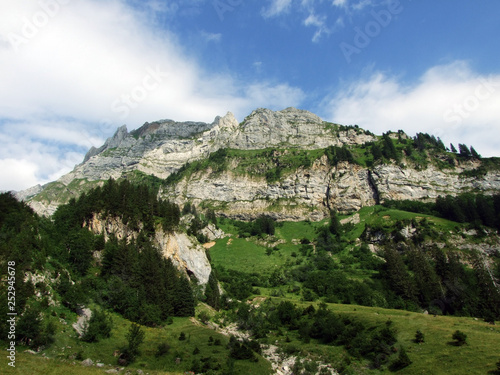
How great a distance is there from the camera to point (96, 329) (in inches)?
1849

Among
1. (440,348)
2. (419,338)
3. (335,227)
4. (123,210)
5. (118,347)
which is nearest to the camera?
(440,348)

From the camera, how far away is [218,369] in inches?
1630

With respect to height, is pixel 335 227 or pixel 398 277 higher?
pixel 335 227

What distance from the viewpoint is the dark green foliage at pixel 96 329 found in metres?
46.2

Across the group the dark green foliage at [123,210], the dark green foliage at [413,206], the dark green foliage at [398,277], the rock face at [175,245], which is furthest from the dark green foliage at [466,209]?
the dark green foliage at [123,210]

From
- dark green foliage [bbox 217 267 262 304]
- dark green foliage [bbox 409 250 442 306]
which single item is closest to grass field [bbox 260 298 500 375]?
dark green foliage [bbox 409 250 442 306]

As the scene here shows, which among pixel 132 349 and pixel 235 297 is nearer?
pixel 132 349

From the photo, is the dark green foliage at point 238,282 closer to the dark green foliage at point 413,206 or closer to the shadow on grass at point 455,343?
the shadow on grass at point 455,343

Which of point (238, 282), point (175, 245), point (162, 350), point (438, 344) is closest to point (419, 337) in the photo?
point (438, 344)

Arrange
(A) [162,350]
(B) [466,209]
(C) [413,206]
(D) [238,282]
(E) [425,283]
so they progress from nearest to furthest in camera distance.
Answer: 1. (A) [162,350]
2. (E) [425,283]
3. (D) [238,282]
4. (B) [466,209]
5. (C) [413,206]

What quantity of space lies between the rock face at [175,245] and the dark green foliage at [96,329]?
37.6 meters

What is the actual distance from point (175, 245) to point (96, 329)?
168ft

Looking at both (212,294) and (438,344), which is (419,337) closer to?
(438,344)

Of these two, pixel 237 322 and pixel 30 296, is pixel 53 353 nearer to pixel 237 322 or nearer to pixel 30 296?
pixel 30 296
